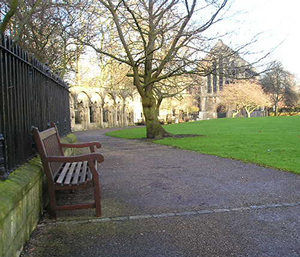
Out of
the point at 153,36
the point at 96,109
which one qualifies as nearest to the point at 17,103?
the point at 153,36

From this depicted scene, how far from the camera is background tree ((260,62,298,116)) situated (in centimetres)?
6262

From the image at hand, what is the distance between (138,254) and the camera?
2920 millimetres

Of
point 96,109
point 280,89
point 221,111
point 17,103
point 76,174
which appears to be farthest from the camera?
point 221,111

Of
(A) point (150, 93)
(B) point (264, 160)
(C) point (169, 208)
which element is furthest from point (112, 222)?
(A) point (150, 93)

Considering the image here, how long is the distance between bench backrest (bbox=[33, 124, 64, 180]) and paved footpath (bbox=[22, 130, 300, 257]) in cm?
60

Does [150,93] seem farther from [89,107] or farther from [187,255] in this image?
[89,107]

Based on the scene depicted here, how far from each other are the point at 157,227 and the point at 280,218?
155 cm

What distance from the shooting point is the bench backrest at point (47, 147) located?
3914 millimetres

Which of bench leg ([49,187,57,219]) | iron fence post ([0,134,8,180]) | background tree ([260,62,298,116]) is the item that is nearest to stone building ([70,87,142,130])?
bench leg ([49,187,57,219])

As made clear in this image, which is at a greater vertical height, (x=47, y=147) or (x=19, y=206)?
(x=47, y=147)

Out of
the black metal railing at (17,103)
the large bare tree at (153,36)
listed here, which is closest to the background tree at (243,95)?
the large bare tree at (153,36)

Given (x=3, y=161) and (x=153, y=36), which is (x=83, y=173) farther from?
(x=153, y=36)

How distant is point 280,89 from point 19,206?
2652 inches

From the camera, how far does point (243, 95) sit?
5356 cm
